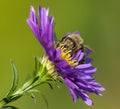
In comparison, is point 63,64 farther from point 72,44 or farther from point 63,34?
point 63,34

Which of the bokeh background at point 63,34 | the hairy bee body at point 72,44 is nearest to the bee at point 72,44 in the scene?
the hairy bee body at point 72,44

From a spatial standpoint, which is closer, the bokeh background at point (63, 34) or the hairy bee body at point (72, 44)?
the hairy bee body at point (72, 44)

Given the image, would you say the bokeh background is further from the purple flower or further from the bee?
the purple flower

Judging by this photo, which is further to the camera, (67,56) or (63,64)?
(67,56)

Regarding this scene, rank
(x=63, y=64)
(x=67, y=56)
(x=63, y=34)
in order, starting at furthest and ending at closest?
(x=63, y=34), (x=67, y=56), (x=63, y=64)

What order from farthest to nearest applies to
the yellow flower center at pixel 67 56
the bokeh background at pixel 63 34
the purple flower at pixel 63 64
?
the bokeh background at pixel 63 34 → the yellow flower center at pixel 67 56 → the purple flower at pixel 63 64

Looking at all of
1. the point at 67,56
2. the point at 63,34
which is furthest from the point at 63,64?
the point at 63,34

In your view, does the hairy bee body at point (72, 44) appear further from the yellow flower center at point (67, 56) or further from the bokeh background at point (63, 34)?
the bokeh background at point (63, 34)

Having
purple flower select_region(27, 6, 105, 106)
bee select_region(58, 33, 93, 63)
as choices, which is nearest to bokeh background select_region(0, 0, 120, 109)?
bee select_region(58, 33, 93, 63)

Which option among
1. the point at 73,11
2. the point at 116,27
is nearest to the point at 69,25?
the point at 73,11
